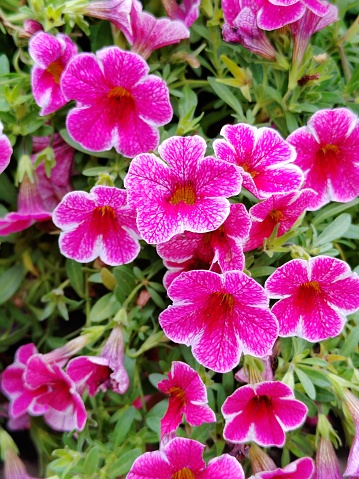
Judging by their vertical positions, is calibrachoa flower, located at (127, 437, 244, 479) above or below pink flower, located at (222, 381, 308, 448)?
below

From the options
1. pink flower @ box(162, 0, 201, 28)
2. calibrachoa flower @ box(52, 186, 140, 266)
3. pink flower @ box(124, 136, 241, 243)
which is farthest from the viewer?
pink flower @ box(162, 0, 201, 28)

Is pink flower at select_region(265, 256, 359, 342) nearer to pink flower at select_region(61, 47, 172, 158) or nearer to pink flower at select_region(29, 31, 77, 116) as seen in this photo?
pink flower at select_region(61, 47, 172, 158)

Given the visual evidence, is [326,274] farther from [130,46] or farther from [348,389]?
[130,46]

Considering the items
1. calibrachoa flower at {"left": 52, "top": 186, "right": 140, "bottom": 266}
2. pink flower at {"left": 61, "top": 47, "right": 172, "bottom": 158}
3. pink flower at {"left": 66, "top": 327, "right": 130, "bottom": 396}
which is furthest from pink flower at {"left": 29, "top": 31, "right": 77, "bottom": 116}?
pink flower at {"left": 66, "top": 327, "right": 130, "bottom": 396}

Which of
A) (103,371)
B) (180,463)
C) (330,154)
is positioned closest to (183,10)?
(330,154)

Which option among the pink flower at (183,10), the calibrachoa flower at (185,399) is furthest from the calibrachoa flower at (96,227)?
the pink flower at (183,10)

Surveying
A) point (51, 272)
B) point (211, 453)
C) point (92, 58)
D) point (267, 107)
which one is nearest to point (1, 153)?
point (92, 58)

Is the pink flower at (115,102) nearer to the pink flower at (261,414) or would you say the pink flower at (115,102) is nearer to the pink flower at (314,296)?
the pink flower at (314,296)

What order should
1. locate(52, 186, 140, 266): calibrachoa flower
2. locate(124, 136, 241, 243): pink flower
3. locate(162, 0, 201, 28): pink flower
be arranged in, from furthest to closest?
locate(162, 0, 201, 28): pink flower < locate(52, 186, 140, 266): calibrachoa flower < locate(124, 136, 241, 243): pink flower
